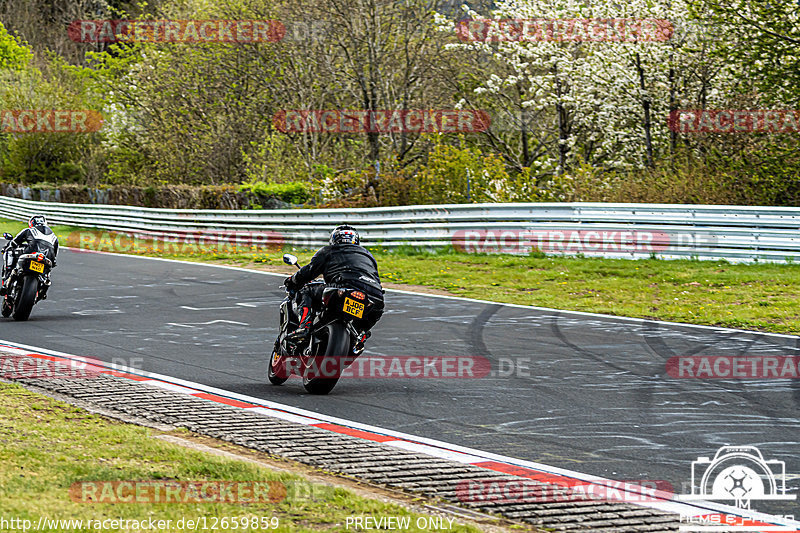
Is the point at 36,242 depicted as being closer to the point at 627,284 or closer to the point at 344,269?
the point at 344,269

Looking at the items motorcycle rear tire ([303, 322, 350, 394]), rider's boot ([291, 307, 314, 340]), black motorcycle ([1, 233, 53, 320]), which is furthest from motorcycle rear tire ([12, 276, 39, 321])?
motorcycle rear tire ([303, 322, 350, 394])

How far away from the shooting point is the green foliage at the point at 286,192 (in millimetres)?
27297

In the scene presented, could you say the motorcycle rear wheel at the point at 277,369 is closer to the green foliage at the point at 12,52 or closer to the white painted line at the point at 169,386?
the white painted line at the point at 169,386

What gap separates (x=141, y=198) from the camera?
106 feet

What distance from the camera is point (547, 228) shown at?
Answer: 65.6ft

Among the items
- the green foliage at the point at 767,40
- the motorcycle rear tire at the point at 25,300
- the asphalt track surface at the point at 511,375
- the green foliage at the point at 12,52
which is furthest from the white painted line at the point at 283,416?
the green foliage at the point at 12,52

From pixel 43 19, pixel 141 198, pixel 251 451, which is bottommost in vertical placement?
pixel 251 451

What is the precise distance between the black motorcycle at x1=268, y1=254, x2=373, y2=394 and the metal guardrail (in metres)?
10.7

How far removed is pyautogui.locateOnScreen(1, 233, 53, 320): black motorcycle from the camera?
45.3ft

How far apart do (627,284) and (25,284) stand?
31.3 feet

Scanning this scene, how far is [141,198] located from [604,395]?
2582 cm

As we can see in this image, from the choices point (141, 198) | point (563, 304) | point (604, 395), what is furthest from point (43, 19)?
point (604, 395)

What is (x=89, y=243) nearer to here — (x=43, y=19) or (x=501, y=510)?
(x=501, y=510)

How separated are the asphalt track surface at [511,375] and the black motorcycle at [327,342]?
0.20m
